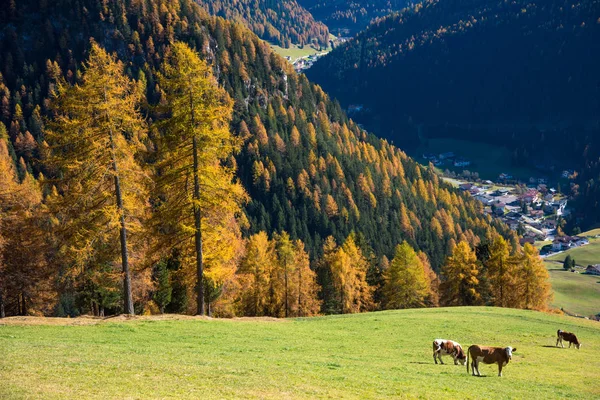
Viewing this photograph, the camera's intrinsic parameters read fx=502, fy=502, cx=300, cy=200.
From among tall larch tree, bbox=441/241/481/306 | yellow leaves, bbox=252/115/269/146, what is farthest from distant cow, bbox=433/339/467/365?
yellow leaves, bbox=252/115/269/146

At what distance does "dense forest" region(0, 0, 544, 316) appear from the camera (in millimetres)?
33812

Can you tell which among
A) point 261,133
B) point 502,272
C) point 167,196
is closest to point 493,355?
point 167,196

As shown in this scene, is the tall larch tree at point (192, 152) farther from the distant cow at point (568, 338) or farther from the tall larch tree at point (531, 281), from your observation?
the tall larch tree at point (531, 281)

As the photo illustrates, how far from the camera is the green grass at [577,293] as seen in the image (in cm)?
15538

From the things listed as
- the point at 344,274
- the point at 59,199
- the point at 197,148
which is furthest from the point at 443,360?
the point at 344,274

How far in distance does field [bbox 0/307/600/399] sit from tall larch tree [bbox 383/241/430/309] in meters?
44.6

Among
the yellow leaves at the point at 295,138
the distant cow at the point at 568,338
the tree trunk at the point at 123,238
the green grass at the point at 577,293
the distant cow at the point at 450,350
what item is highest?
the yellow leaves at the point at 295,138

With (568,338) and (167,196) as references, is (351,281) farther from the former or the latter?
(167,196)

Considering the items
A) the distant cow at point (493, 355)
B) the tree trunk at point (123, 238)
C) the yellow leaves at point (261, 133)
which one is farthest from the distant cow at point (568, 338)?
the yellow leaves at point (261, 133)

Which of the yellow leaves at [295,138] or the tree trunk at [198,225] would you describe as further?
the yellow leaves at [295,138]

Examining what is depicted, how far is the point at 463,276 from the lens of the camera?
81.1m

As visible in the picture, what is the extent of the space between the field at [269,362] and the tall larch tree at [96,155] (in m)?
6.42

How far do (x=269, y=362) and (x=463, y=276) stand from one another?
211ft

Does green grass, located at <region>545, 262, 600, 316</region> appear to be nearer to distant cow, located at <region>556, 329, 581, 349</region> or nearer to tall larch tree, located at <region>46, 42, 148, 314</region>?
distant cow, located at <region>556, 329, 581, 349</region>
